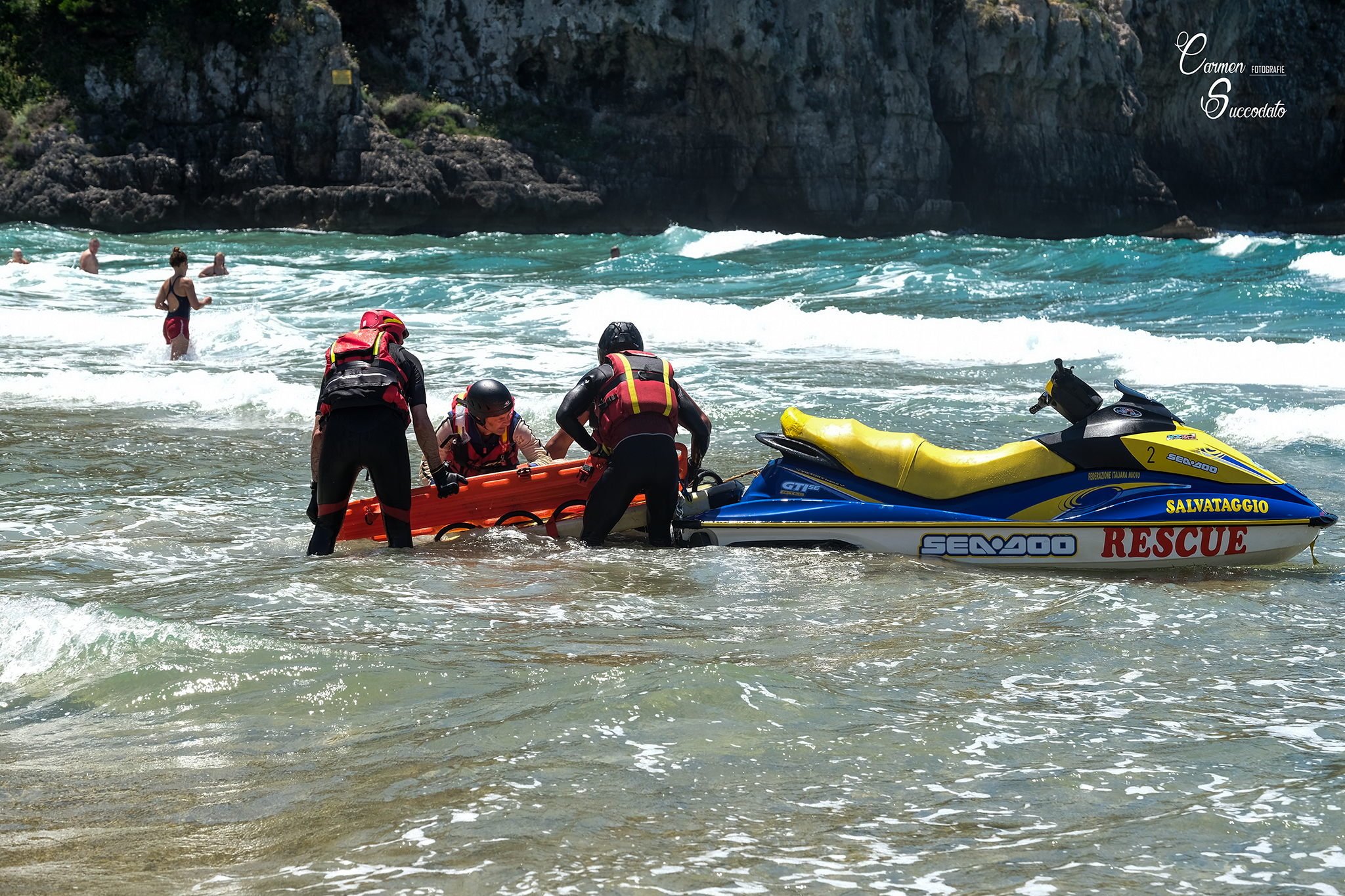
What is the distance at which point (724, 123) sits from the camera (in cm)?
4753

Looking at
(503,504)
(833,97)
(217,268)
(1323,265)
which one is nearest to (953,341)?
(503,504)

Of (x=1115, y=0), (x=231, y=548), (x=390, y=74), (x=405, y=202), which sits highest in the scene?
(x=1115, y=0)

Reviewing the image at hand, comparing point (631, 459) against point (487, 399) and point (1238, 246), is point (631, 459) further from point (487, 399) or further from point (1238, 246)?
point (1238, 246)

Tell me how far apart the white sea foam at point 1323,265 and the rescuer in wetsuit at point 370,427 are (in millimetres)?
24115

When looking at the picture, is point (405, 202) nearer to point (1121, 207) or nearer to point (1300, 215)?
point (1121, 207)

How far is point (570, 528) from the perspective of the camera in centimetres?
628

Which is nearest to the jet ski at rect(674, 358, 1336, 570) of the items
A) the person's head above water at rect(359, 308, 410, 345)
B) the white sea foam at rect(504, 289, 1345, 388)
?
the person's head above water at rect(359, 308, 410, 345)

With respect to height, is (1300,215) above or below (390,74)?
below

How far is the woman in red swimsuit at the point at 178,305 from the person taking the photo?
13.5 metres

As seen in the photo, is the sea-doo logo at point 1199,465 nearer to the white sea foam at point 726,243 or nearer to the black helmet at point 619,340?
the black helmet at point 619,340

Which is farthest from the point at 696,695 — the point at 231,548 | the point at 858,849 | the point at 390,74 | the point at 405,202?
the point at 390,74

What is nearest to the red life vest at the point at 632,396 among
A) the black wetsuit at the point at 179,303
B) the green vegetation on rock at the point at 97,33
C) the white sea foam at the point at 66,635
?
the white sea foam at the point at 66,635

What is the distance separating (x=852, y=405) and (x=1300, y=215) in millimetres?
56009

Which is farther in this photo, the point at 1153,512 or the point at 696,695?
the point at 1153,512
